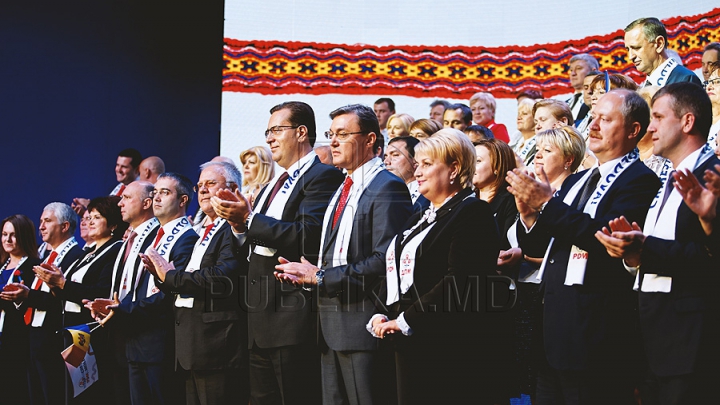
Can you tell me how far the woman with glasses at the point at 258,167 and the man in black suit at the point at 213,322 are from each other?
0.83 m

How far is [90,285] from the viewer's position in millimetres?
5141

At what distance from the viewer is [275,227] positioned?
142 inches

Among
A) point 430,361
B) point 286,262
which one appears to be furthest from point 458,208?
point 286,262

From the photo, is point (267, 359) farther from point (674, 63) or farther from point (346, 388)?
point (674, 63)

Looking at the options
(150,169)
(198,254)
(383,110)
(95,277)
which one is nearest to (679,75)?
(198,254)

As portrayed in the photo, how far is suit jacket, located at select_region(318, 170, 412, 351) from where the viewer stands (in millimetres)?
3330

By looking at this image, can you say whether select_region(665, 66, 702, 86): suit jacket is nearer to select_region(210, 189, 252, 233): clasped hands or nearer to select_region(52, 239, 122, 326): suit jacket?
select_region(210, 189, 252, 233): clasped hands

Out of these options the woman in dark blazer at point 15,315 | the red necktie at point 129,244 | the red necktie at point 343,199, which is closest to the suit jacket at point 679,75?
the red necktie at point 343,199

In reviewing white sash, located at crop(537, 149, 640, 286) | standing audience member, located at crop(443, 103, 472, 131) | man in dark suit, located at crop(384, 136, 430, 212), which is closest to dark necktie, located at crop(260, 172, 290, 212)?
man in dark suit, located at crop(384, 136, 430, 212)

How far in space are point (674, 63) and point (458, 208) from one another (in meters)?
2.47

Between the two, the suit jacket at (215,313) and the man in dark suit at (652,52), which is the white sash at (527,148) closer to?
the man in dark suit at (652,52)

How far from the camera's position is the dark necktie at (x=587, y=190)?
3.13m

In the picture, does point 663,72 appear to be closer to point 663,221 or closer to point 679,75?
point 679,75

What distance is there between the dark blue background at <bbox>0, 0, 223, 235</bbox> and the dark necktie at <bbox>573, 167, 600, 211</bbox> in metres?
5.55
